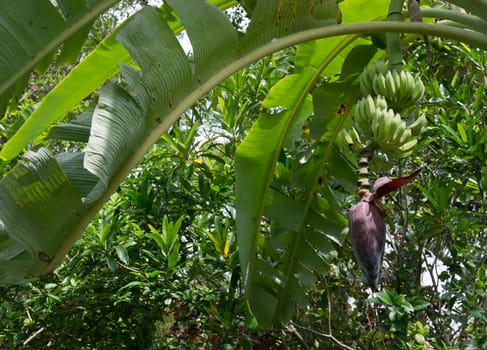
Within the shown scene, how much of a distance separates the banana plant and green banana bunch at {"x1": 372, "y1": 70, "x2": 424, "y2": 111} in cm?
6

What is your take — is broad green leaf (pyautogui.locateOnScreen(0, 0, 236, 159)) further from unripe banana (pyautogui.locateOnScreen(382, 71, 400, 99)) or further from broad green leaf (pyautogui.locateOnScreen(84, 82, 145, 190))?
unripe banana (pyautogui.locateOnScreen(382, 71, 400, 99))

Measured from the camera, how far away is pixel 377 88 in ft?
2.55

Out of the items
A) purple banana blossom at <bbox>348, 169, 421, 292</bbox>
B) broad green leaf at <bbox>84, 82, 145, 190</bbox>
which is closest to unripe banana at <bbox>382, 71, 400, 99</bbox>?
purple banana blossom at <bbox>348, 169, 421, 292</bbox>

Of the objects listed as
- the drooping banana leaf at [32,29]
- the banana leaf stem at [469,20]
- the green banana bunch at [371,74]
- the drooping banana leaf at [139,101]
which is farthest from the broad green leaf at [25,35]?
the banana leaf stem at [469,20]

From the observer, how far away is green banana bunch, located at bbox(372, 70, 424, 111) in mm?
739

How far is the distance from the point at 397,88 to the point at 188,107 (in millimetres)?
276

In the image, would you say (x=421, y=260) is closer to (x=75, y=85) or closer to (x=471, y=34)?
(x=471, y=34)

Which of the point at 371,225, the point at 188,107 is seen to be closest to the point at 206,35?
the point at 188,107

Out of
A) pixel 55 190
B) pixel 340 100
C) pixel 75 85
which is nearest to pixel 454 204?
pixel 340 100

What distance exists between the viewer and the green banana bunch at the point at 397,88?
2.43ft

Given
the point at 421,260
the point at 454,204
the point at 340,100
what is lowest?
the point at 340,100

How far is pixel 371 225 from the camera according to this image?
67cm

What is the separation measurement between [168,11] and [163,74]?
1.50ft

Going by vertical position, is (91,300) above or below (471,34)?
below
